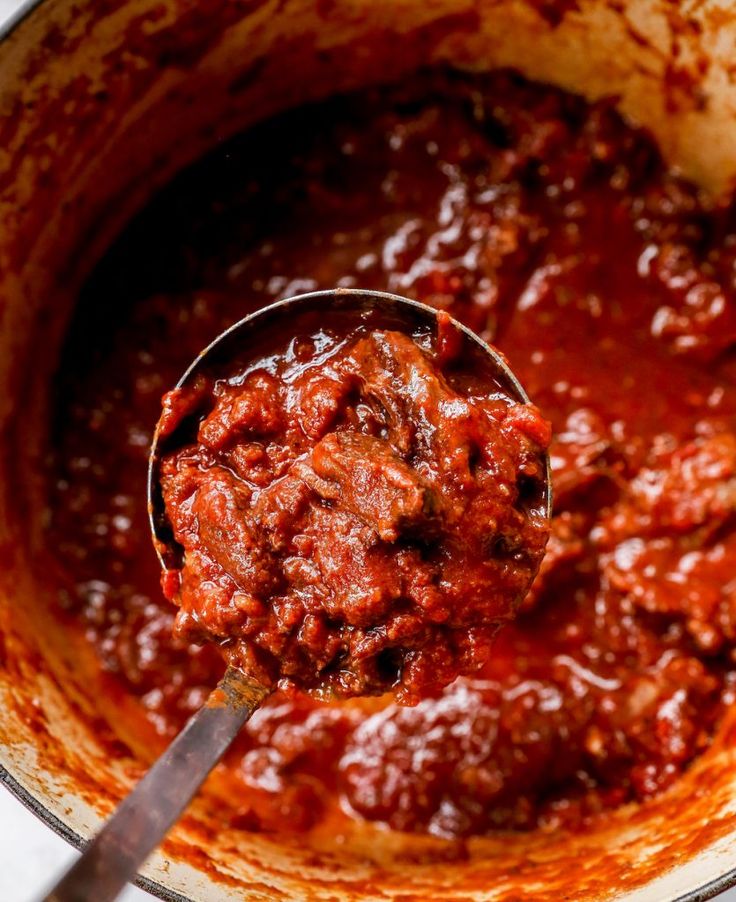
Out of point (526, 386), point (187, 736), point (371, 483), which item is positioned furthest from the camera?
point (526, 386)

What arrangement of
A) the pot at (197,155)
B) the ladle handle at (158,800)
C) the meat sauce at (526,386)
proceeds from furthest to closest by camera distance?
the meat sauce at (526,386) → the pot at (197,155) → the ladle handle at (158,800)

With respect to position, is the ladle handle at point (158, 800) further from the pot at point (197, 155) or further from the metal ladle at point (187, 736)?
the pot at point (197, 155)

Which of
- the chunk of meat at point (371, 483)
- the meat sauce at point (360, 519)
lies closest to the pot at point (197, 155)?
the meat sauce at point (360, 519)


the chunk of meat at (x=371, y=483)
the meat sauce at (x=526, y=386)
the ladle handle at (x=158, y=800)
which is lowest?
the ladle handle at (x=158, y=800)

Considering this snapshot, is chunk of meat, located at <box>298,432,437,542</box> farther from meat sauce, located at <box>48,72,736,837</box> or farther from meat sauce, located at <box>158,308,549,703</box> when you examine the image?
meat sauce, located at <box>48,72,736,837</box>

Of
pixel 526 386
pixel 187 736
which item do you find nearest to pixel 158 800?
pixel 187 736

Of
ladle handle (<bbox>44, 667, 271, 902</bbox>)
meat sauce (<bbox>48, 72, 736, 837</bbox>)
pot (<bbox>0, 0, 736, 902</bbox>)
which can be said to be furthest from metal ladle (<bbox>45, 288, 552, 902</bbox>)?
meat sauce (<bbox>48, 72, 736, 837</bbox>)

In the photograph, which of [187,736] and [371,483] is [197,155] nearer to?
[371,483]

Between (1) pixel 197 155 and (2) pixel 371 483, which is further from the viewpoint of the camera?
(1) pixel 197 155
